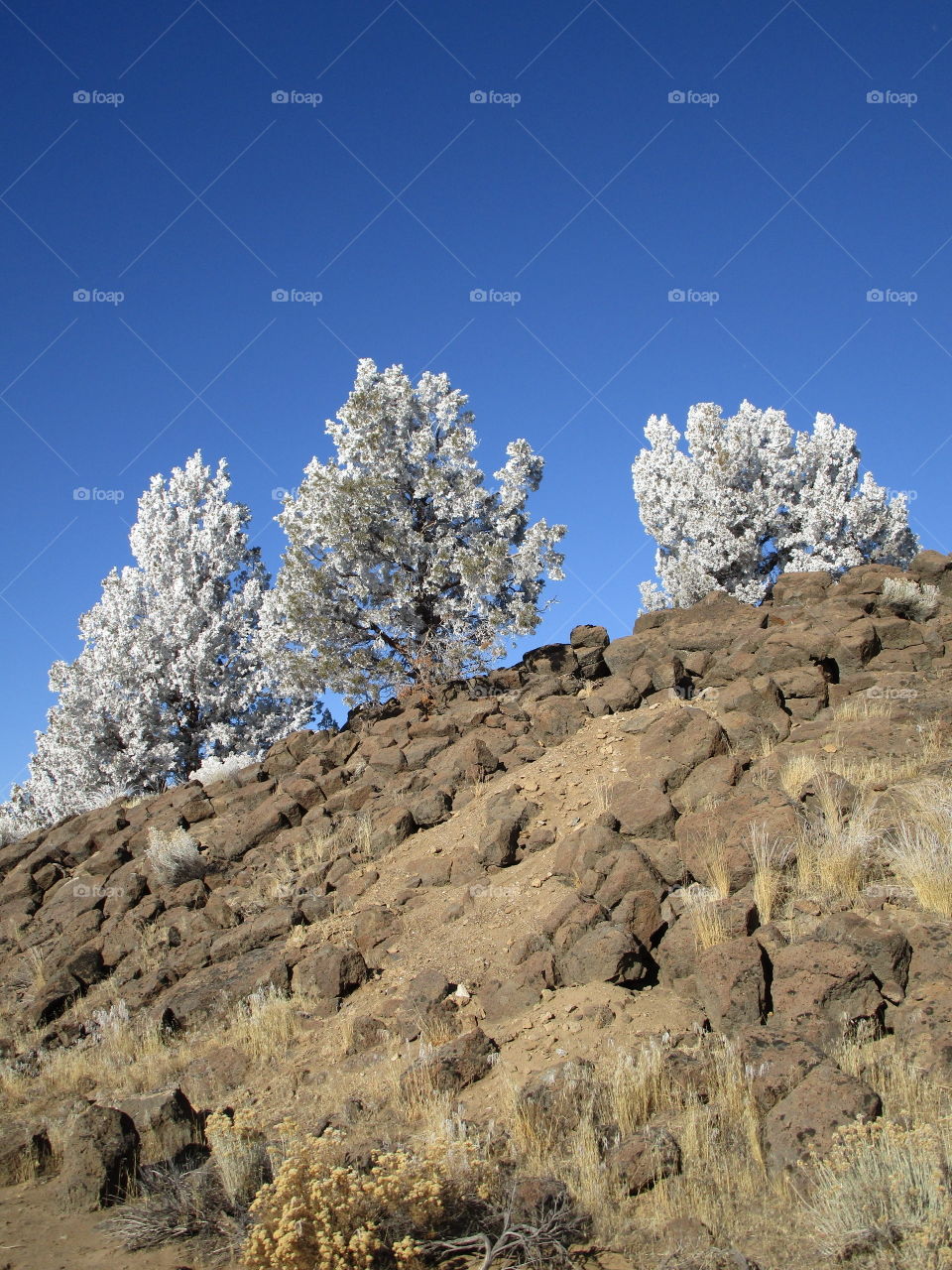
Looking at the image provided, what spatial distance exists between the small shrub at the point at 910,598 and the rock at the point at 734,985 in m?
9.76

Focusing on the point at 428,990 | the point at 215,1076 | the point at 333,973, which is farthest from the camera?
the point at 333,973

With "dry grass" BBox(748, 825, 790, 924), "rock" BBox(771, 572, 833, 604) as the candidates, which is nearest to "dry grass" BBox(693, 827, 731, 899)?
"dry grass" BBox(748, 825, 790, 924)

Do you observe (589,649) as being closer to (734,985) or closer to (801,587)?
(801,587)

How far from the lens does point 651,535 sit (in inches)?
1238

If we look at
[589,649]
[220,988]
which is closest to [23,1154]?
[220,988]

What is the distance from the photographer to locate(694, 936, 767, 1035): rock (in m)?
6.81

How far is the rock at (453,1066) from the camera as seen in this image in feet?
24.1

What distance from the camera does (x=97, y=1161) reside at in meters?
6.29

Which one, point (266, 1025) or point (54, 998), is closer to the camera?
point (266, 1025)

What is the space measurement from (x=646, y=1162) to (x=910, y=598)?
Result: 39.0 ft

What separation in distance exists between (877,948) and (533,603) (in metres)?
15.0

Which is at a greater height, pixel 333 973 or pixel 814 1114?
pixel 333 973

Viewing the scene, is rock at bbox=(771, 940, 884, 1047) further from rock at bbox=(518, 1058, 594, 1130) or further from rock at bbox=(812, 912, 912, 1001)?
rock at bbox=(518, 1058, 594, 1130)

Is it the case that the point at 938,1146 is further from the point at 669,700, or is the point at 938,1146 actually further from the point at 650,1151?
the point at 669,700
